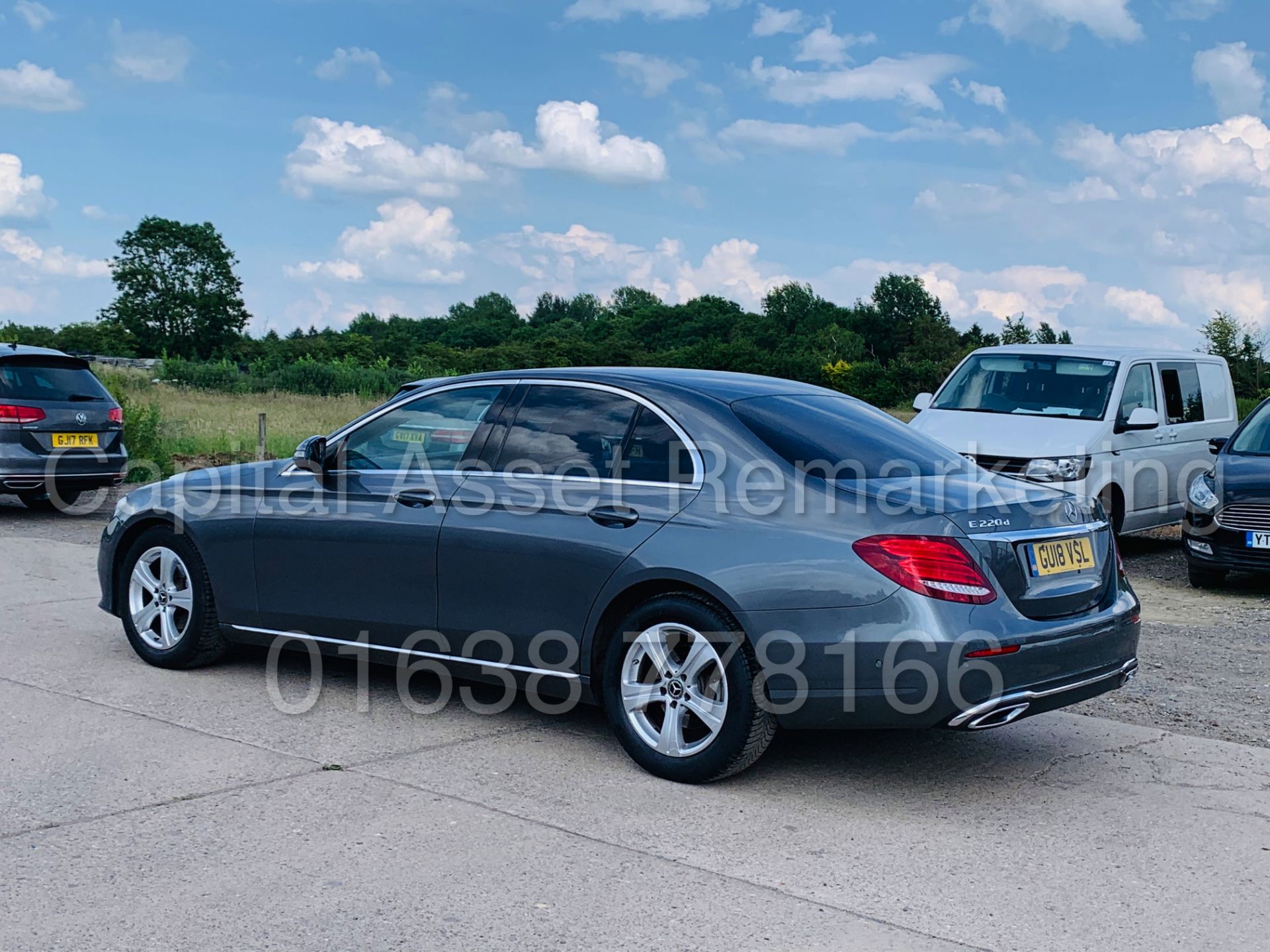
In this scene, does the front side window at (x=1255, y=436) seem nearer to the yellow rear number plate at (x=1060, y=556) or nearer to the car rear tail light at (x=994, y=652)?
the yellow rear number plate at (x=1060, y=556)

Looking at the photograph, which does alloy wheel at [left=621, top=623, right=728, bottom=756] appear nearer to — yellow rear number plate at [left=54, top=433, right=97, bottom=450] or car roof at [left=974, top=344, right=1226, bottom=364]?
car roof at [left=974, top=344, right=1226, bottom=364]

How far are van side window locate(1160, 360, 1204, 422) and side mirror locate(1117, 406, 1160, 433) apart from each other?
3.51ft

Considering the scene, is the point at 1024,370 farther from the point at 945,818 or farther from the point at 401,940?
the point at 401,940

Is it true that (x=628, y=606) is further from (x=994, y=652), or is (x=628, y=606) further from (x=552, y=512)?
(x=994, y=652)

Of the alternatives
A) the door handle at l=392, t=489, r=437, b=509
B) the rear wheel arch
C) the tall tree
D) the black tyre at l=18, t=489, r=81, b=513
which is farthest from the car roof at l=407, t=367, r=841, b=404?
the tall tree

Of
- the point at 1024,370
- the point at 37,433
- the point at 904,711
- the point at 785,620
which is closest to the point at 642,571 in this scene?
the point at 785,620

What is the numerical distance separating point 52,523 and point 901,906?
40.0 ft

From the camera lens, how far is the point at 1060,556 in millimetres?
5152

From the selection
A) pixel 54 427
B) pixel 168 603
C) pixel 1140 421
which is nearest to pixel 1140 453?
pixel 1140 421

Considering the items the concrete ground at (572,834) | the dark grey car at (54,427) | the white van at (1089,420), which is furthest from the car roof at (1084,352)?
the dark grey car at (54,427)

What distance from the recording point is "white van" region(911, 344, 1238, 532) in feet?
39.0

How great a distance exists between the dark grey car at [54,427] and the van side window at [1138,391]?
10.2 meters

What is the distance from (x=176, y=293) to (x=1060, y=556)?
9310cm

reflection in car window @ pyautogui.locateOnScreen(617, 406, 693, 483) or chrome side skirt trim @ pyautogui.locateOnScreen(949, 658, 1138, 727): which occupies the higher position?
reflection in car window @ pyautogui.locateOnScreen(617, 406, 693, 483)
